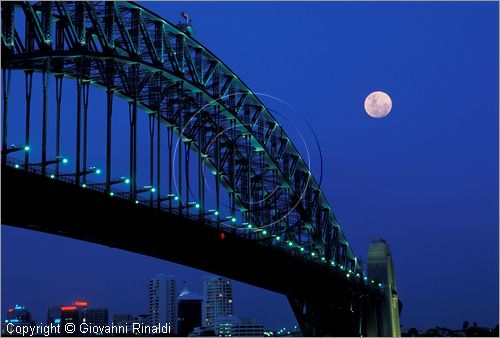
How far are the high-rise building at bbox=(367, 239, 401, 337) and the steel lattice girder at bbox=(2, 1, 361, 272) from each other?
161 inches

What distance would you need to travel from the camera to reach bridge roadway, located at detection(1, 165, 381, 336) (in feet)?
189

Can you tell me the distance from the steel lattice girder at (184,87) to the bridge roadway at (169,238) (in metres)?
6.11

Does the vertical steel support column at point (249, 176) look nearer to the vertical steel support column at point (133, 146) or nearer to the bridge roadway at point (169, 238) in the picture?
the bridge roadway at point (169, 238)

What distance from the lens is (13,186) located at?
54.9 m

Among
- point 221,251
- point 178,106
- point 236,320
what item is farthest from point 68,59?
point 236,320

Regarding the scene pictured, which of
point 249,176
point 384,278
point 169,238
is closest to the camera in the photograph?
point 169,238

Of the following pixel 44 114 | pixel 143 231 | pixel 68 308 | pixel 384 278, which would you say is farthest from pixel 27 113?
pixel 68 308

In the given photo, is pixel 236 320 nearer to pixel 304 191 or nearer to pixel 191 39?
pixel 304 191

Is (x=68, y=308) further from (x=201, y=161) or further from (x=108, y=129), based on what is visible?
(x=108, y=129)

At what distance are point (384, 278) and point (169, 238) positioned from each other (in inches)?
2440

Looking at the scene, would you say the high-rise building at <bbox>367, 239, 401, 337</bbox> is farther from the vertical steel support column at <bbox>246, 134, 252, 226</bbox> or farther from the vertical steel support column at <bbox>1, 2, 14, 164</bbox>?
the vertical steel support column at <bbox>1, 2, 14, 164</bbox>

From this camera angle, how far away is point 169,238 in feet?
249

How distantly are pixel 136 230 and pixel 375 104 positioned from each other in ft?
209

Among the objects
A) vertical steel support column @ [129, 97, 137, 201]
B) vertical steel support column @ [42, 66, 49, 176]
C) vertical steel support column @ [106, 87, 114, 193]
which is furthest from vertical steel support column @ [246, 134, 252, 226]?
vertical steel support column @ [42, 66, 49, 176]
